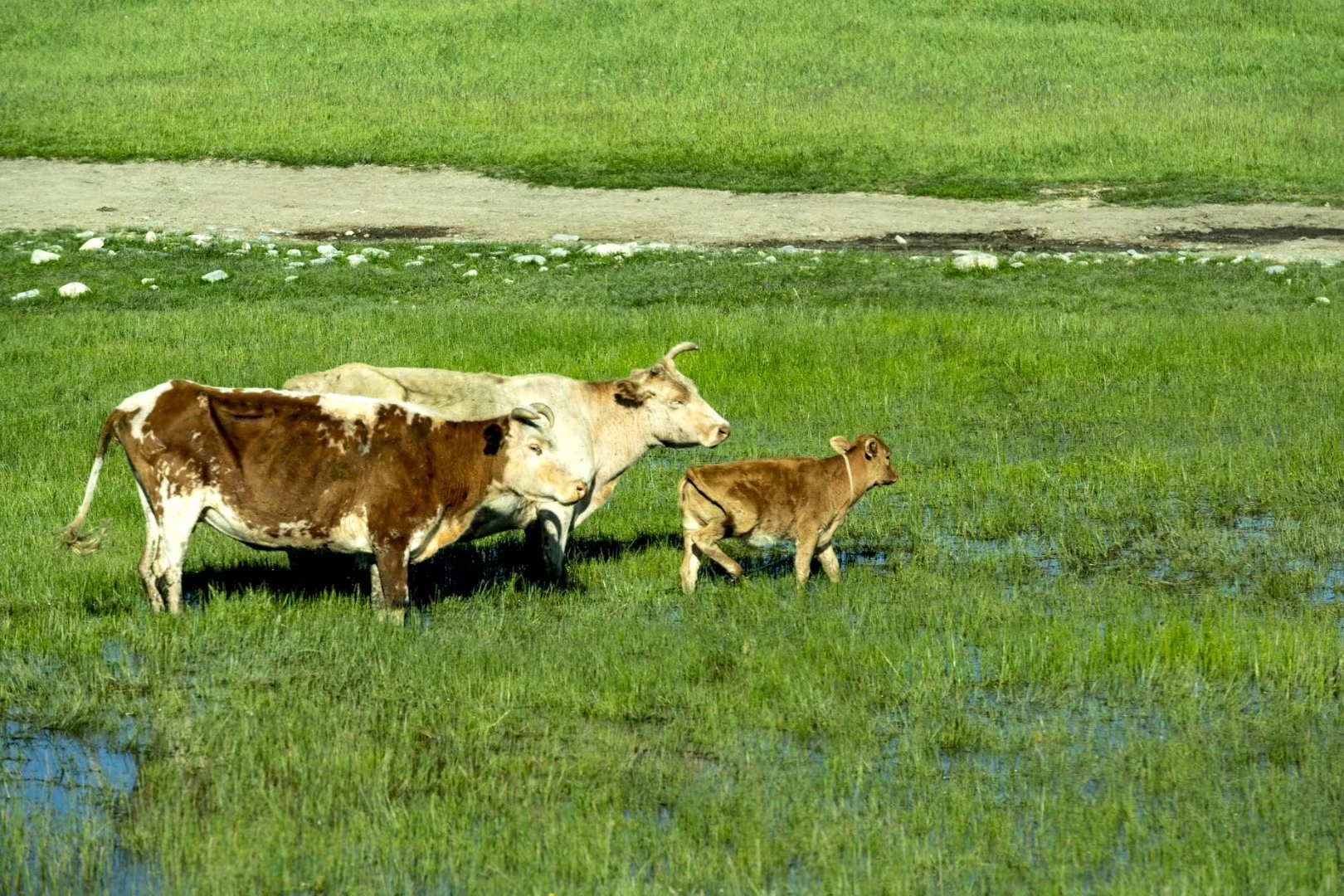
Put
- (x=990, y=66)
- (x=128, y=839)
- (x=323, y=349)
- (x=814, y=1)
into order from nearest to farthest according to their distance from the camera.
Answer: (x=128, y=839) → (x=323, y=349) → (x=990, y=66) → (x=814, y=1)

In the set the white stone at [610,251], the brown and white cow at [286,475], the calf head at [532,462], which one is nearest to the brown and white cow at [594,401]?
the calf head at [532,462]

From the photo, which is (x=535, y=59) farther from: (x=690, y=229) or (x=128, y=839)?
(x=128, y=839)

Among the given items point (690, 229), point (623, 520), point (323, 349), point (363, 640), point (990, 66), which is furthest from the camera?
point (990, 66)

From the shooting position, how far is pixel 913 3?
175ft

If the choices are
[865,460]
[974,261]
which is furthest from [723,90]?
[865,460]

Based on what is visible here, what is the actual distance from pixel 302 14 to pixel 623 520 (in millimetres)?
43283

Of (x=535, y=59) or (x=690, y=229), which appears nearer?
(x=690, y=229)

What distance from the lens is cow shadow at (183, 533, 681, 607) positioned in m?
11.5

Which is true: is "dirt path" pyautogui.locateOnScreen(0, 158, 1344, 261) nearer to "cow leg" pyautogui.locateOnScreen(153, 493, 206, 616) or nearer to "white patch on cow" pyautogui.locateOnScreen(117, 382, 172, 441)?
"white patch on cow" pyautogui.locateOnScreen(117, 382, 172, 441)

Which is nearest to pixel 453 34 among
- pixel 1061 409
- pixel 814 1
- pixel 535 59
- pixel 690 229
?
pixel 535 59

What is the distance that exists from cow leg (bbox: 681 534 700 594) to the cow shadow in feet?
2.33

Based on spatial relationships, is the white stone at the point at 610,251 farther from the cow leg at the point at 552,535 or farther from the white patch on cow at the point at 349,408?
the white patch on cow at the point at 349,408

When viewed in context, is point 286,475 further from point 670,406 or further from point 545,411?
point 670,406

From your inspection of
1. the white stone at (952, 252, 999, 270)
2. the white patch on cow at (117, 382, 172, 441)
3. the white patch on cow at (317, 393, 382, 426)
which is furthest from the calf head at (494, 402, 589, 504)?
the white stone at (952, 252, 999, 270)
